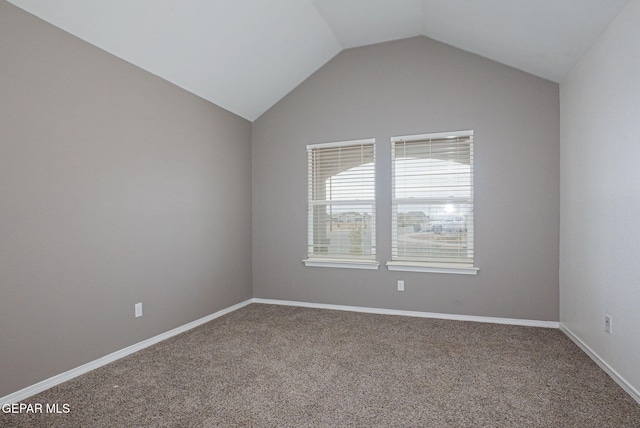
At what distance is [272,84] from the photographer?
436cm

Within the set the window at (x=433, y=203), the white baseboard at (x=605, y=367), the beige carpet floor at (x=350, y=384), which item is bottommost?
the beige carpet floor at (x=350, y=384)

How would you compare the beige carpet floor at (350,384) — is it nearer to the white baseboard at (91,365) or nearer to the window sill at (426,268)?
the white baseboard at (91,365)

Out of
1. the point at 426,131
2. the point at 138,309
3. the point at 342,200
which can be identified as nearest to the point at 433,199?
the point at 426,131

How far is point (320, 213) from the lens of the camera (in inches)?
184

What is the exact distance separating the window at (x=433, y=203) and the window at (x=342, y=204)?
0.31 meters

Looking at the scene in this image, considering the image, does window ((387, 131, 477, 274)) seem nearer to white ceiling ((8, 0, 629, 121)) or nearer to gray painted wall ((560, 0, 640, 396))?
gray painted wall ((560, 0, 640, 396))

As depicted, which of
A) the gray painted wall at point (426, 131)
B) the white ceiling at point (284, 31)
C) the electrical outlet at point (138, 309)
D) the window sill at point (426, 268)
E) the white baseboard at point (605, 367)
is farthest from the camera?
the window sill at point (426, 268)

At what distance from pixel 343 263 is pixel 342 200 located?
30.9 inches

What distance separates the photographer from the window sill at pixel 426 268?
12.9 ft

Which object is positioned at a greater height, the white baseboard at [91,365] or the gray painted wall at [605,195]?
the gray painted wall at [605,195]

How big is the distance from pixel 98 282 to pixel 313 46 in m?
3.22

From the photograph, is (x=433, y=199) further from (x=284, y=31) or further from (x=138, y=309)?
(x=138, y=309)

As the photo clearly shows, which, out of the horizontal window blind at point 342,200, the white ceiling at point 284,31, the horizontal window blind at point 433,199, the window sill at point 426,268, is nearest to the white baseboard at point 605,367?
the window sill at point 426,268

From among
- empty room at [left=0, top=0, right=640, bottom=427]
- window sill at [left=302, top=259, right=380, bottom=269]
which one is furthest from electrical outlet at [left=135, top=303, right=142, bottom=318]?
window sill at [left=302, top=259, right=380, bottom=269]
